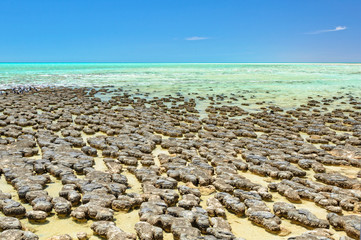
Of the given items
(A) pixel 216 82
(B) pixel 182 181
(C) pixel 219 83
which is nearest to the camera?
(B) pixel 182 181

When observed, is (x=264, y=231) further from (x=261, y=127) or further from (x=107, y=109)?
(x=107, y=109)

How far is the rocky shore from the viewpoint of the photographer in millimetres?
4141

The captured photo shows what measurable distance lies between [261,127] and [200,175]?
5368 mm

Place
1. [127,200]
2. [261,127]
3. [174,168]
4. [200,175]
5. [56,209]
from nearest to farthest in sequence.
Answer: [56,209] < [127,200] < [200,175] < [174,168] < [261,127]

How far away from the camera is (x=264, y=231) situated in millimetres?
4203

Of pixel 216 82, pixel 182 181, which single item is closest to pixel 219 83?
pixel 216 82

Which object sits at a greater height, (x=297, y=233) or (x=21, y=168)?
(x=21, y=168)

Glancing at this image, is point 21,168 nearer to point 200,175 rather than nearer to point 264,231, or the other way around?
point 200,175

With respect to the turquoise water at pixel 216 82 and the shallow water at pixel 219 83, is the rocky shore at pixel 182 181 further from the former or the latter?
the turquoise water at pixel 216 82

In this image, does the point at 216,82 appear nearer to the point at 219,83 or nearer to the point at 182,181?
the point at 219,83

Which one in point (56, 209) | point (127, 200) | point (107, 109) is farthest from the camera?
point (107, 109)

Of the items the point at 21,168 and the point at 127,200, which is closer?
the point at 127,200

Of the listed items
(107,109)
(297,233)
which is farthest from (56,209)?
(107,109)

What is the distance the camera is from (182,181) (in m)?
5.81
